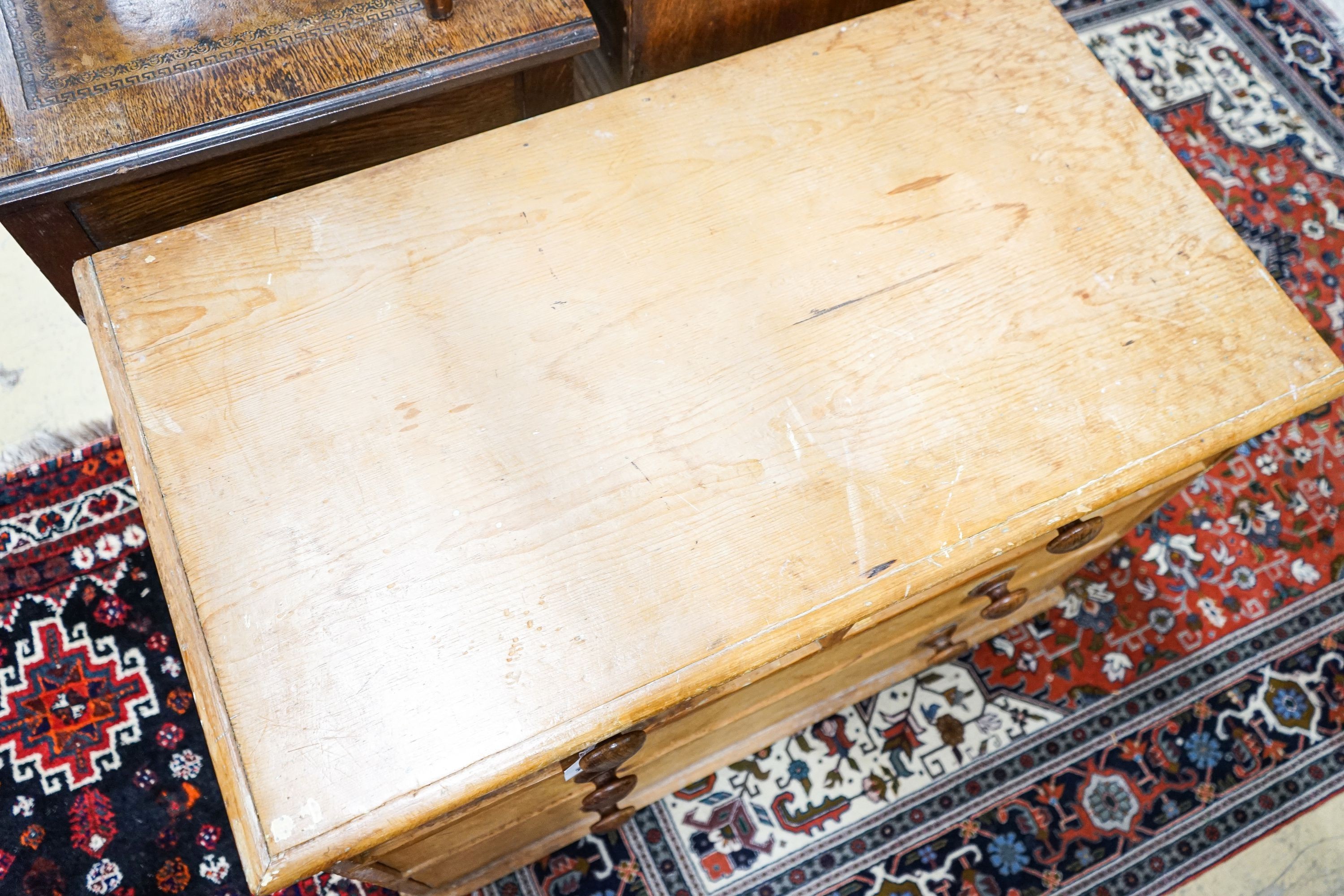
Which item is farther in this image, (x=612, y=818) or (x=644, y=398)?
(x=612, y=818)

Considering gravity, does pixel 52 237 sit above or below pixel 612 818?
above

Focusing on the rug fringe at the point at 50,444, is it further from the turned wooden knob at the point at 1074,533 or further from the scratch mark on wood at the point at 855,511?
the turned wooden knob at the point at 1074,533

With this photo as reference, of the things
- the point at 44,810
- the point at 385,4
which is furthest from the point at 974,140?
the point at 44,810

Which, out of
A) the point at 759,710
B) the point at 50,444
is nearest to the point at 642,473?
the point at 759,710

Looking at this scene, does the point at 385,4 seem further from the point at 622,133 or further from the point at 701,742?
the point at 701,742

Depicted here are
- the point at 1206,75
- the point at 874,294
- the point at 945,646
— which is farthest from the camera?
the point at 1206,75

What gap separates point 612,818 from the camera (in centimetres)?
118

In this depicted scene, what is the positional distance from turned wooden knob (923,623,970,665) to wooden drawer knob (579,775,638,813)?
0.43 m

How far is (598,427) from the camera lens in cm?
83

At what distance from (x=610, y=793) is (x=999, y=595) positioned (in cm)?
50

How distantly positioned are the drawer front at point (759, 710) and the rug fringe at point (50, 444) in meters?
0.85

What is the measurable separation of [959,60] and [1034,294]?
301 mm

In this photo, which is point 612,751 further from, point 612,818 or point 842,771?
point 842,771

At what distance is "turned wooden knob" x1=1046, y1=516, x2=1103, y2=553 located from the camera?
925 mm
